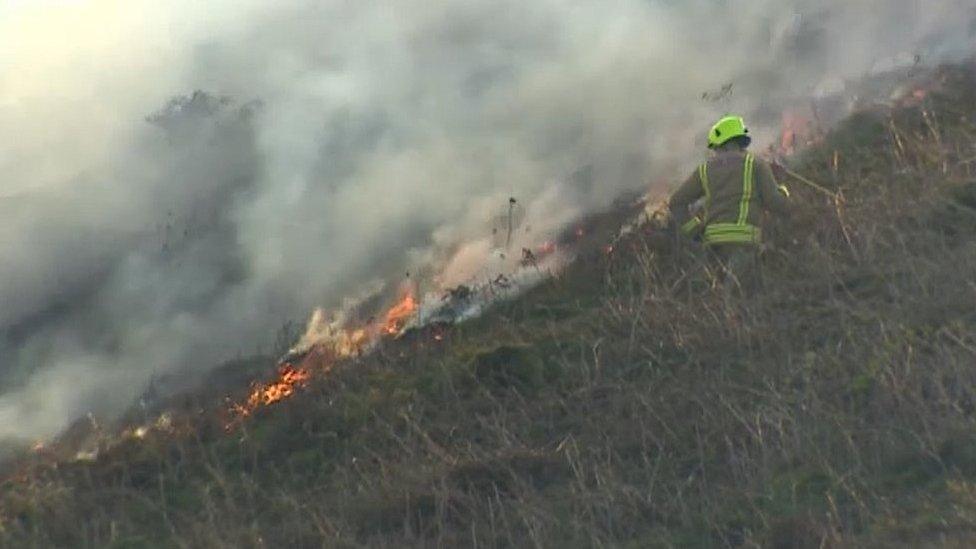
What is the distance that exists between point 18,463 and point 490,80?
3.74 metres

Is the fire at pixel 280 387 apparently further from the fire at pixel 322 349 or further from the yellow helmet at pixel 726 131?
the yellow helmet at pixel 726 131

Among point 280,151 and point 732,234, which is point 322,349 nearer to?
point 280,151

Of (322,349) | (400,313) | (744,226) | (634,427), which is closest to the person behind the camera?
(634,427)

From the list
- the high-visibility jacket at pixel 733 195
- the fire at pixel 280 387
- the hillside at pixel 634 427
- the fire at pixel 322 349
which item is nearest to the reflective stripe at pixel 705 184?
the high-visibility jacket at pixel 733 195

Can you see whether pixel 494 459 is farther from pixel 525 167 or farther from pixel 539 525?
pixel 525 167

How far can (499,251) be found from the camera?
9.11 metres

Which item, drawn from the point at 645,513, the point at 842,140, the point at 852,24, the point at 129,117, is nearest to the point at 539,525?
the point at 645,513

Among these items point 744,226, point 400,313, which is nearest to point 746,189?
point 744,226

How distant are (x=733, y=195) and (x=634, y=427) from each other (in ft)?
8.56

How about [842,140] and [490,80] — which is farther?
[842,140]

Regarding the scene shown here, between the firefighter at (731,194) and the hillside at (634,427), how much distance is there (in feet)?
0.59

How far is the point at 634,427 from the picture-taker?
22.2ft

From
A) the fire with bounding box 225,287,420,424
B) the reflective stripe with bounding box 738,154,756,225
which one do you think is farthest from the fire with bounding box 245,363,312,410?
the reflective stripe with bounding box 738,154,756,225

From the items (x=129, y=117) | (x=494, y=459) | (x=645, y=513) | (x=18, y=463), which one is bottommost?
(x=645, y=513)
